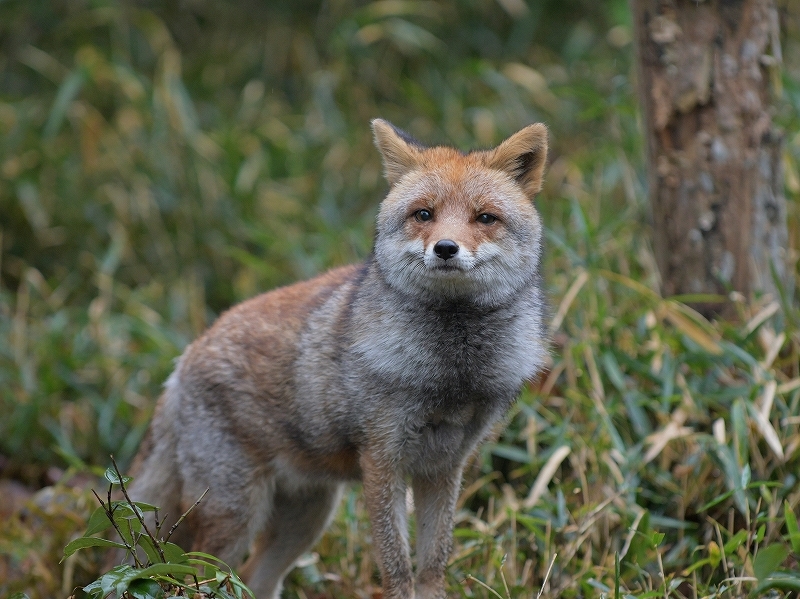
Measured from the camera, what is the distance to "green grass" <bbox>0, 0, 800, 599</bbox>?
17.3ft

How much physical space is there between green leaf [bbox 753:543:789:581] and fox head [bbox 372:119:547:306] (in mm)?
1559

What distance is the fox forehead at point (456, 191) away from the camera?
14.0 feet

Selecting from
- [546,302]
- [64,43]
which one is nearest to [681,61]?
[546,302]

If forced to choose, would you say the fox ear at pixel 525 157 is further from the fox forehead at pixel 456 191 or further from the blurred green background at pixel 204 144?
the blurred green background at pixel 204 144

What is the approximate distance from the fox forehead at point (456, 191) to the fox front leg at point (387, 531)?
3.97ft

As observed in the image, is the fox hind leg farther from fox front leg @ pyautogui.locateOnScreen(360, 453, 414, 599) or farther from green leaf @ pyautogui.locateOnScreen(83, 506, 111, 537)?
green leaf @ pyautogui.locateOnScreen(83, 506, 111, 537)

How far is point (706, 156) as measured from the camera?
6.07 meters

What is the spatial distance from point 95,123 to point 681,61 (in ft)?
20.0

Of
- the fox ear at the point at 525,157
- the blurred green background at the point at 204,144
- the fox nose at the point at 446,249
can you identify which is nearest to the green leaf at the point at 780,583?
the fox nose at the point at 446,249

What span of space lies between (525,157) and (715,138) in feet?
6.89

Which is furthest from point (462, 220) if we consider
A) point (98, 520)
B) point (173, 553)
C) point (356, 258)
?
point (356, 258)

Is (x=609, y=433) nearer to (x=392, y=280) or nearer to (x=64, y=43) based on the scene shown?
(x=392, y=280)

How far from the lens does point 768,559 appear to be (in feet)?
12.0

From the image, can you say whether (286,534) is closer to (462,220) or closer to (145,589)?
(145,589)
